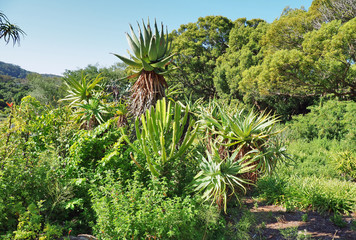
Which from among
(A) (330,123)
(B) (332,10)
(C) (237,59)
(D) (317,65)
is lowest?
(A) (330,123)

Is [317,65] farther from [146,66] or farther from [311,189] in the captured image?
[146,66]

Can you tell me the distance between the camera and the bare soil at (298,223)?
12.7ft

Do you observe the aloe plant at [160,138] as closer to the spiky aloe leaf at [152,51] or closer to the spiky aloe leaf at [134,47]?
the spiky aloe leaf at [152,51]

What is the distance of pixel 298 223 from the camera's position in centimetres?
424

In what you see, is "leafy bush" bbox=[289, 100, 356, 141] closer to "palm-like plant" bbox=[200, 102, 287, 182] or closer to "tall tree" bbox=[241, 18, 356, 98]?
"tall tree" bbox=[241, 18, 356, 98]

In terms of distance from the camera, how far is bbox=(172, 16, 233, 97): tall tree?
64.6 feet

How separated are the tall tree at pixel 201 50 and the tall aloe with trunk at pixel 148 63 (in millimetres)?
15609

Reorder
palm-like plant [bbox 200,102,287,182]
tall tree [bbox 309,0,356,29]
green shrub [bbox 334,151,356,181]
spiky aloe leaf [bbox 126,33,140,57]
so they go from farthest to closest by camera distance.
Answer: tall tree [bbox 309,0,356,29], green shrub [bbox 334,151,356,181], spiky aloe leaf [bbox 126,33,140,57], palm-like plant [bbox 200,102,287,182]

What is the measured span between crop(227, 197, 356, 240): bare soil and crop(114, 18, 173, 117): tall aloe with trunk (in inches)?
111

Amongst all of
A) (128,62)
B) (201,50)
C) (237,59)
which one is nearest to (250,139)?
(128,62)

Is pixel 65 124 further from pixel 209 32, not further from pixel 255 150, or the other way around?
pixel 209 32

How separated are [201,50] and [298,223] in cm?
1819

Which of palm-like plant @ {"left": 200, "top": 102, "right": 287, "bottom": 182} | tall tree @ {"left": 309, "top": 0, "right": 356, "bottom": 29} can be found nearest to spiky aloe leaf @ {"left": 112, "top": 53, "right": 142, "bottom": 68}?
palm-like plant @ {"left": 200, "top": 102, "right": 287, "bottom": 182}

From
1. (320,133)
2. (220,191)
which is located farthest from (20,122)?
(320,133)
